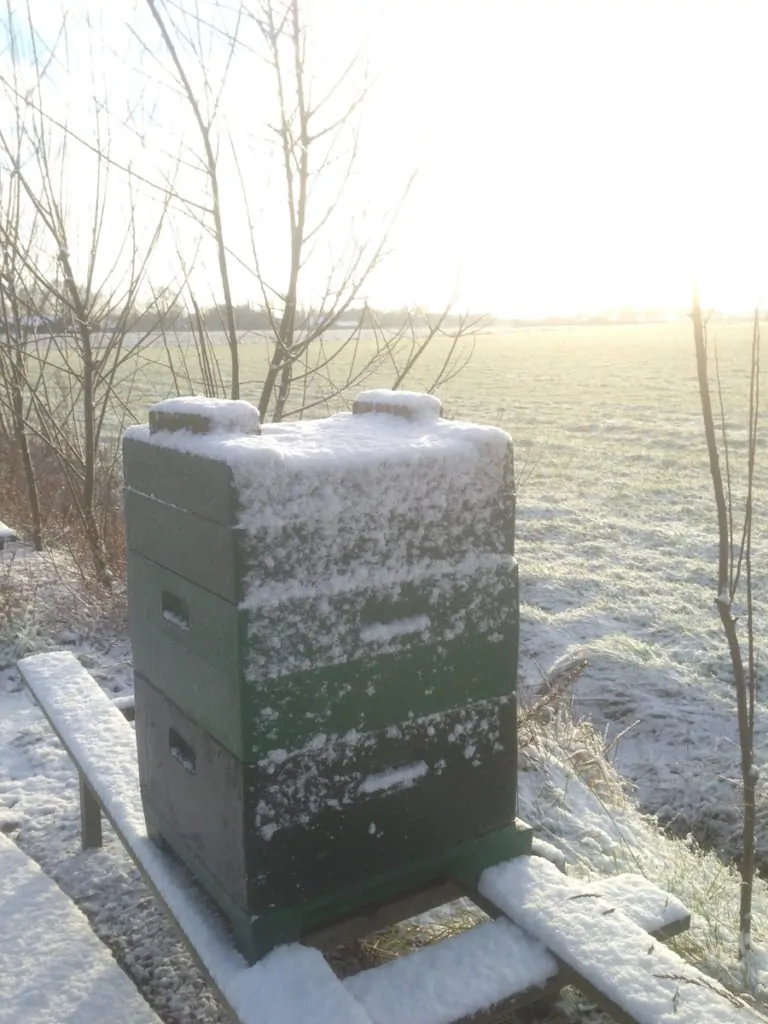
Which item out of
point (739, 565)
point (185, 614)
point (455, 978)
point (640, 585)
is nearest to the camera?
point (455, 978)

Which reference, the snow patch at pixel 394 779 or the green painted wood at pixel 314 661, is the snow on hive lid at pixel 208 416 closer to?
the green painted wood at pixel 314 661

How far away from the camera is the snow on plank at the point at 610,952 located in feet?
5.19

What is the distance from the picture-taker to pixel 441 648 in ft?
6.22

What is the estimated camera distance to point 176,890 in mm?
2010

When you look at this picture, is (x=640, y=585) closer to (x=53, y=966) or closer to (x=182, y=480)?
(x=53, y=966)

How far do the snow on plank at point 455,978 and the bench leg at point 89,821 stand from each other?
1.34m

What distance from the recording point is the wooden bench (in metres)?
1.61

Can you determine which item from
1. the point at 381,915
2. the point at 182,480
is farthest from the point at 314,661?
the point at 381,915

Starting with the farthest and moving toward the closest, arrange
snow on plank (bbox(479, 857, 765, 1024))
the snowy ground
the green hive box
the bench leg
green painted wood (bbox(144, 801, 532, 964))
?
the bench leg → the snowy ground → green painted wood (bbox(144, 801, 532, 964)) → the green hive box → snow on plank (bbox(479, 857, 765, 1024))

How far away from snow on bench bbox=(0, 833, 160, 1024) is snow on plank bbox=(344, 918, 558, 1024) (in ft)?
2.30

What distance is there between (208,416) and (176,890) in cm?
109

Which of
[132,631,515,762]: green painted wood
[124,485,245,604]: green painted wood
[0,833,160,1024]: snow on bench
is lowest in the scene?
[0,833,160,1024]: snow on bench

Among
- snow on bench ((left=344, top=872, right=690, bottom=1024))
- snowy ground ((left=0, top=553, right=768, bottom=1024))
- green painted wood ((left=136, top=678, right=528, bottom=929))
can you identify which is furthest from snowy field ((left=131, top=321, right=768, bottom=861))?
green painted wood ((left=136, top=678, right=528, bottom=929))

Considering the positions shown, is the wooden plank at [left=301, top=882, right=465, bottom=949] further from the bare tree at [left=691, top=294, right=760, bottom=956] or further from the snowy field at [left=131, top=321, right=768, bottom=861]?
the snowy field at [left=131, top=321, right=768, bottom=861]
